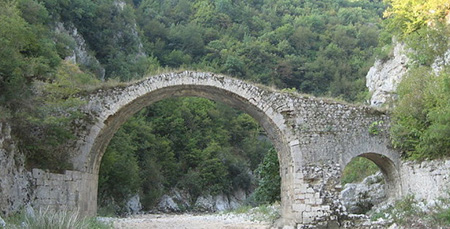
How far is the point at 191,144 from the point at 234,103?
21500mm

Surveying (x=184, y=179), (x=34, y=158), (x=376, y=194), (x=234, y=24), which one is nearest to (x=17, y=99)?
(x=34, y=158)

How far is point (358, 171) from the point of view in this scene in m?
17.5

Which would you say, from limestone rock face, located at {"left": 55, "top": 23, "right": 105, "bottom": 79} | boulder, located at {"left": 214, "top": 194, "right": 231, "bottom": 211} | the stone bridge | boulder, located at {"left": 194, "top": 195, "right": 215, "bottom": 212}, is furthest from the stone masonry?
limestone rock face, located at {"left": 55, "top": 23, "right": 105, "bottom": 79}

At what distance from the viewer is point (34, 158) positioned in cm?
1079

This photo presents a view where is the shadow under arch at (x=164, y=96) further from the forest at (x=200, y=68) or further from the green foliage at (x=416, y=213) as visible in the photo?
the green foliage at (x=416, y=213)

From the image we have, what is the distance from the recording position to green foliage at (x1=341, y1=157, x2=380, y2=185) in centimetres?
1672

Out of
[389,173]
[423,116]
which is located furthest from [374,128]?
[389,173]

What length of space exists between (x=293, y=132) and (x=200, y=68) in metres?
24.3

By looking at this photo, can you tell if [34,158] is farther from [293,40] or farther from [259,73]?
[293,40]

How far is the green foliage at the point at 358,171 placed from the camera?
16720 millimetres

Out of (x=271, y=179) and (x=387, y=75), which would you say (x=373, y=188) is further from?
(x=271, y=179)

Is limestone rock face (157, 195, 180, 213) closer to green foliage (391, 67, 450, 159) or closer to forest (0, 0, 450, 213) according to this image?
forest (0, 0, 450, 213)

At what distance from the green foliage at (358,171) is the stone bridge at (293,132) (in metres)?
3.94

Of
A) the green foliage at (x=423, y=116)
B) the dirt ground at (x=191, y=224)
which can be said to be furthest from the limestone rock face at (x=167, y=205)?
the green foliage at (x=423, y=116)
